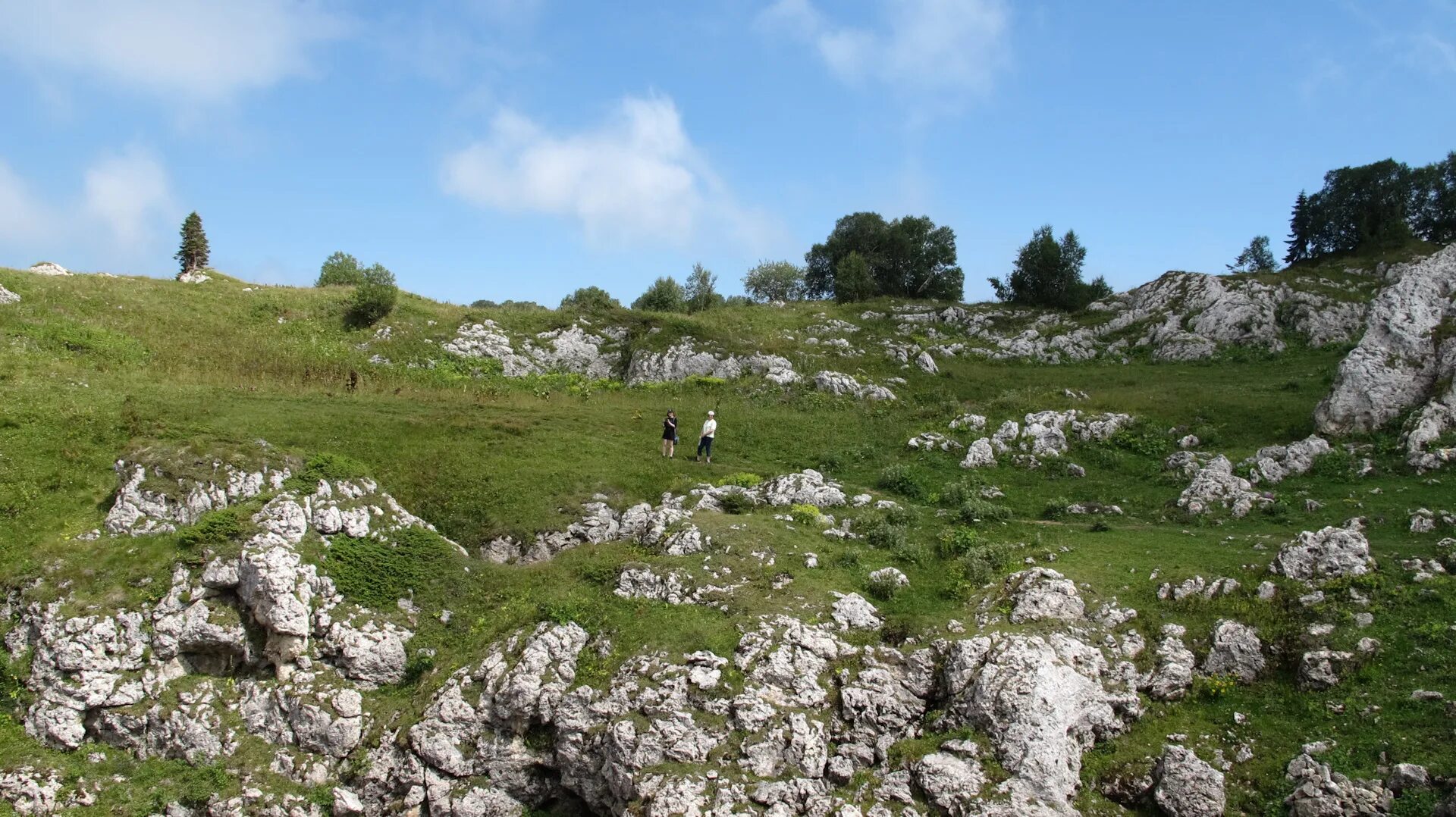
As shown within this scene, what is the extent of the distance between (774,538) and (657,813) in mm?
10919

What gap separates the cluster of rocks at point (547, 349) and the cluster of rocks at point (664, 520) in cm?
3021

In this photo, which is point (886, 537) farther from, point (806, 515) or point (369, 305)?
point (369, 305)

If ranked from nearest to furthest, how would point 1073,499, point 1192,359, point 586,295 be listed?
point 1073,499 → point 1192,359 → point 586,295

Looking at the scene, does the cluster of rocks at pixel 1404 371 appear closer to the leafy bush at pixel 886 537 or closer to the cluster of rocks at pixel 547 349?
the leafy bush at pixel 886 537

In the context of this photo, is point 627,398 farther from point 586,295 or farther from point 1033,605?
point 586,295

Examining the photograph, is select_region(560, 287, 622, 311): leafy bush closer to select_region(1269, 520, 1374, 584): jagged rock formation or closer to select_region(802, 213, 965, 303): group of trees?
select_region(802, 213, 965, 303): group of trees

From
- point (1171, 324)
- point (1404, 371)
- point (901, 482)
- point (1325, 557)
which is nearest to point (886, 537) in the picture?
point (901, 482)

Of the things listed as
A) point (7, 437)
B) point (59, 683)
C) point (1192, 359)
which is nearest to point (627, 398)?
point (7, 437)

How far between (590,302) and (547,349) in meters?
16.6

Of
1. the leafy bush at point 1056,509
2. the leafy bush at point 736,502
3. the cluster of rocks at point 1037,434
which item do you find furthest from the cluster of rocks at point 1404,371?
the leafy bush at point 736,502

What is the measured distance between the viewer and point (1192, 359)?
65.1 meters

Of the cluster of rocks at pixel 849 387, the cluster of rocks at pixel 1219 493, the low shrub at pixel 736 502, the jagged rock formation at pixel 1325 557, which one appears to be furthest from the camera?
the cluster of rocks at pixel 849 387

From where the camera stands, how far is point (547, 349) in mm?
63562

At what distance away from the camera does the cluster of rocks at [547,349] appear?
2411 inches
